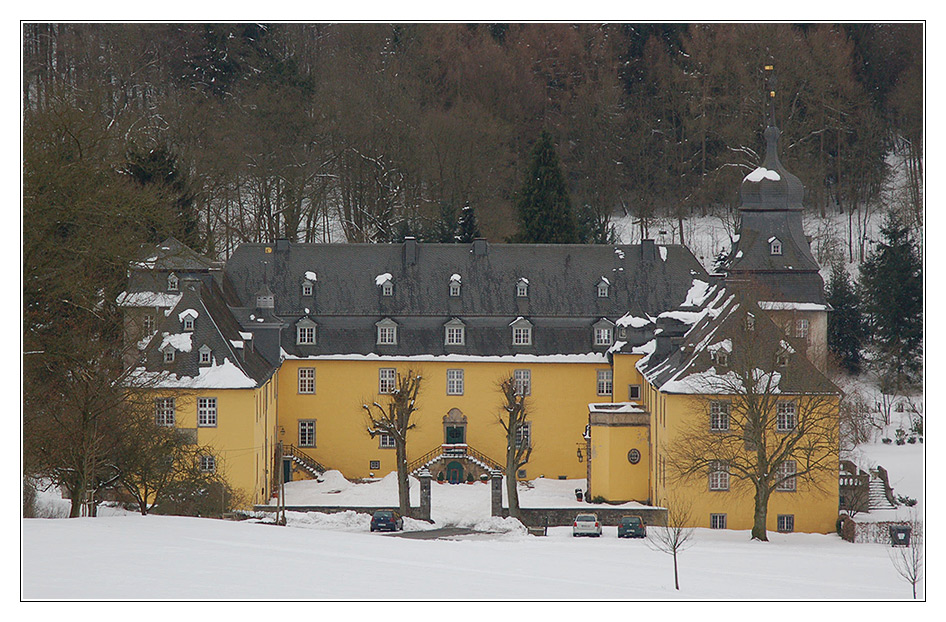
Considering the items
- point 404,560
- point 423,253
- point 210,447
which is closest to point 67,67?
point 423,253

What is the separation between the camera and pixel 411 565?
107 ft

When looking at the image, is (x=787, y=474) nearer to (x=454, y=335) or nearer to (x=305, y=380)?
(x=454, y=335)

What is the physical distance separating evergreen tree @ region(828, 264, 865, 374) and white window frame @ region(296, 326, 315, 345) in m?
25.0

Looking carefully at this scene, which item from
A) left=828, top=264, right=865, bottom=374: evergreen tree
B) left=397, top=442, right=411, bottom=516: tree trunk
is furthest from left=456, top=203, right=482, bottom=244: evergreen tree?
left=397, top=442, right=411, bottom=516: tree trunk

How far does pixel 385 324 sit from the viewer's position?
187 feet

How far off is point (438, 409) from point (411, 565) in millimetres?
24114

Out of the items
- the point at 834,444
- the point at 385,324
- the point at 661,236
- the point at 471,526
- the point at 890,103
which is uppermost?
the point at 890,103

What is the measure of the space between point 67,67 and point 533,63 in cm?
2580

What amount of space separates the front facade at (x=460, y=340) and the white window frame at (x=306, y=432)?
0.19 feet

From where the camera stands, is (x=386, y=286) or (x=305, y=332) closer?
(x=305, y=332)

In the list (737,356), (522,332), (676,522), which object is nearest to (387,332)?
(522,332)

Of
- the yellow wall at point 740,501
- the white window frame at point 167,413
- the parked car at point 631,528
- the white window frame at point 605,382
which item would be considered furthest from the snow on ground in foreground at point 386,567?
the white window frame at point 605,382

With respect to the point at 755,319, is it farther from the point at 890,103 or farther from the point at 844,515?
the point at 890,103

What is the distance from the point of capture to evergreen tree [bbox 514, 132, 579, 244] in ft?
228
